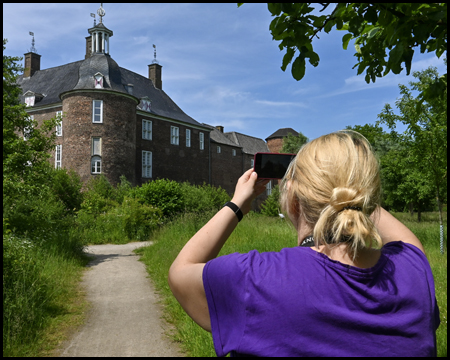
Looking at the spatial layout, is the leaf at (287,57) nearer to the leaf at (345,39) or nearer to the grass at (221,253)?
the leaf at (345,39)

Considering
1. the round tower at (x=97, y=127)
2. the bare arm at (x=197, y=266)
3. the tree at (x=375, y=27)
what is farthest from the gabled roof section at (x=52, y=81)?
the bare arm at (x=197, y=266)

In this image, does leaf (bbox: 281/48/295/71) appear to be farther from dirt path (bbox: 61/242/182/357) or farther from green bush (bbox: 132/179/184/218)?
green bush (bbox: 132/179/184/218)

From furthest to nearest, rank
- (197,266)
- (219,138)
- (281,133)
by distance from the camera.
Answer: (281,133) → (219,138) → (197,266)

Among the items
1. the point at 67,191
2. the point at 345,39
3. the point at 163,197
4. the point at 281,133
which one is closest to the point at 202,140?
the point at 67,191

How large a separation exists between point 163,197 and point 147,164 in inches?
647

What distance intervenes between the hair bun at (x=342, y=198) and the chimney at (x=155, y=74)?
1713 inches

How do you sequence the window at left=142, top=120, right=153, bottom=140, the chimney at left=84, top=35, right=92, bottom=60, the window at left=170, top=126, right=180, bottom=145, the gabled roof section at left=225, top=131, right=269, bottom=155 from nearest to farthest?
the window at left=142, top=120, right=153, bottom=140
the chimney at left=84, top=35, right=92, bottom=60
the window at left=170, top=126, right=180, bottom=145
the gabled roof section at left=225, top=131, right=269, bottom=155

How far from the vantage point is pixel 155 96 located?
134ft

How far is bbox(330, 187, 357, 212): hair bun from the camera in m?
1.24

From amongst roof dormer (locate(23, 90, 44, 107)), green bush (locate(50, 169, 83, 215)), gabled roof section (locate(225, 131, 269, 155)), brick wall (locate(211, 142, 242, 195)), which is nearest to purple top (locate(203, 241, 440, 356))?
green bush (locate(50, 169, 83, 215))

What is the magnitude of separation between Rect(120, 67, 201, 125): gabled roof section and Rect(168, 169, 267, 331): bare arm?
123 ft

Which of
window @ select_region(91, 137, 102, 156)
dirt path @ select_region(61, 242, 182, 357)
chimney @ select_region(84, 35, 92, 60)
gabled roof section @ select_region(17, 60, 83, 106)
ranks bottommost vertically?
dirt path @ select_region(61, 242, 182, 357)

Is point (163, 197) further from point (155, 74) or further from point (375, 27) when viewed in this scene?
point (155, 74)

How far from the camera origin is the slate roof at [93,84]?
33.5m
